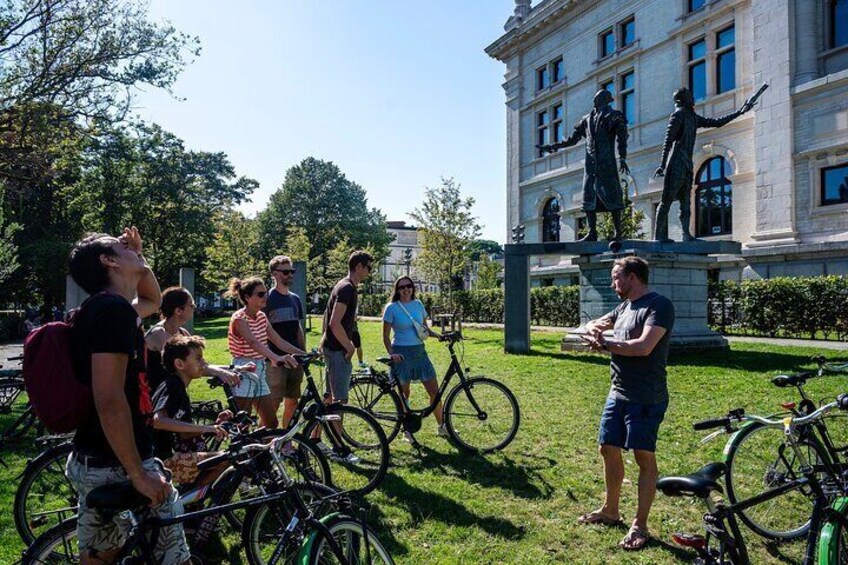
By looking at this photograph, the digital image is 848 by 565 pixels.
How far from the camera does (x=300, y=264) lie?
13062mm

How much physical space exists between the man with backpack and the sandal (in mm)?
3084

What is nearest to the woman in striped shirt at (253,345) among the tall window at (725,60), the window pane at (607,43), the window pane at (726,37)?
the tall window at (725,60)

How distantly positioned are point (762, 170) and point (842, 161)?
277 cm

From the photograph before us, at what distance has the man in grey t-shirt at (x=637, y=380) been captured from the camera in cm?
405

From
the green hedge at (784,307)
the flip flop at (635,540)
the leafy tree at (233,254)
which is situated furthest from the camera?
the leafy tree at (233,254)

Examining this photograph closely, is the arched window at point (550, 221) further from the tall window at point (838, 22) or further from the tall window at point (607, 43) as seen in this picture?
the tall window at point (838, 22)

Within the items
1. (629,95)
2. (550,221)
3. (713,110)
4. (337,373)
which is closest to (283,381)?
(337,373)

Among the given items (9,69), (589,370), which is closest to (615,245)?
(589,370)

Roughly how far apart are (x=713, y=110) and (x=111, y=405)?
2810 centimetres

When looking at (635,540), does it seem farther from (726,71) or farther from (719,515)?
(726,71)

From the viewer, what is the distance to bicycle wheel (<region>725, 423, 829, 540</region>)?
413 cm

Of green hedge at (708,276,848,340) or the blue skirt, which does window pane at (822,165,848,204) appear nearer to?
green hedge at (708,276,848,340)

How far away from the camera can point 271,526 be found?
3186 millimetres

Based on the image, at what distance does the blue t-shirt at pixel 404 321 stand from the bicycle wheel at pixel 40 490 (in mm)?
3414
